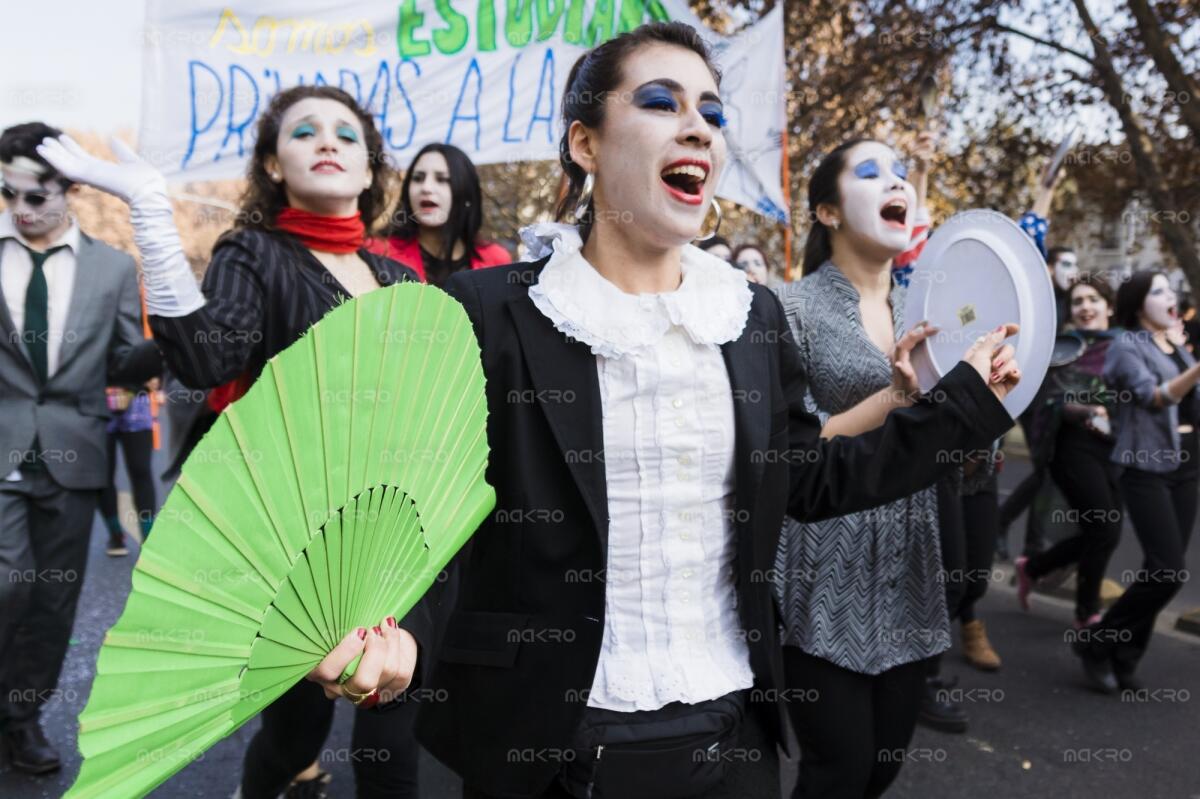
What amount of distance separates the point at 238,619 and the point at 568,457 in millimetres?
691

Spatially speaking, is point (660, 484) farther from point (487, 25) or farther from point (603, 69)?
point (487, 25)

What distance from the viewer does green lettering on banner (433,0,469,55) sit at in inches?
193

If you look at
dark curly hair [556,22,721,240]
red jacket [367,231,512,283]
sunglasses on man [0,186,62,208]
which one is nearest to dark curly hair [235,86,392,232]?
red jacket [367,231,512,283]

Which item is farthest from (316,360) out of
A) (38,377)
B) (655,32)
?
(38,377)

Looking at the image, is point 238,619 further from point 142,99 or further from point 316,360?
point 142,99

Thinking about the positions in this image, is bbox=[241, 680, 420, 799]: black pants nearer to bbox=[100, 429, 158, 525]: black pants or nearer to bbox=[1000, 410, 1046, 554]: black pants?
bbox=[1000, 410, 1046, 554]: black pants

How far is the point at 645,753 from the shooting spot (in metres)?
1.65

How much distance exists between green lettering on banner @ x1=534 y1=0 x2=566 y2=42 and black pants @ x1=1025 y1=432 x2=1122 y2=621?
11.3 ft

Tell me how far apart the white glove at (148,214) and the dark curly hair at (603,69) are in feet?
3.43

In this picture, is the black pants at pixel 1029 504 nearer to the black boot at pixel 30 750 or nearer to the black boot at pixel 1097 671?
→ the black boot at pixel 1097 671

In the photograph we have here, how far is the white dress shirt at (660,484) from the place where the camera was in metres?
1.69

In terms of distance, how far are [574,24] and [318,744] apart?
12.8 ft

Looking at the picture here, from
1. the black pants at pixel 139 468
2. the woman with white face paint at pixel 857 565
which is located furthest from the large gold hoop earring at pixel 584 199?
the black pants at pixel 139 468

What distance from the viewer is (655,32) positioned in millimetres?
1854
